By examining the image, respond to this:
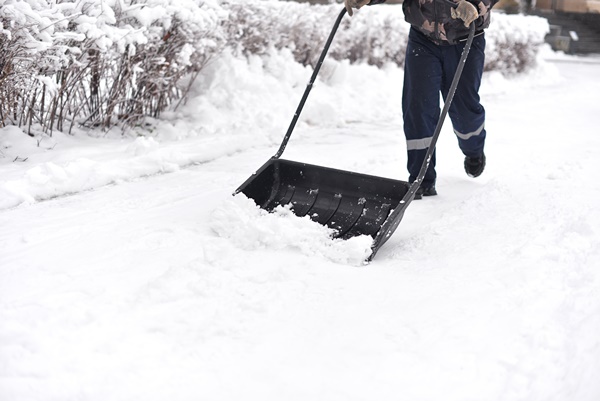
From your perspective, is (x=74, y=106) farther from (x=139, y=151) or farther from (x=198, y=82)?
(x=198, y=82)

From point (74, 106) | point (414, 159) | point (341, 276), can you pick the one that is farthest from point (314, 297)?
point (74, 106)

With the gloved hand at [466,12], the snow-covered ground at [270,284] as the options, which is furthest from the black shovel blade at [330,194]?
the gloved hand at [466,12]

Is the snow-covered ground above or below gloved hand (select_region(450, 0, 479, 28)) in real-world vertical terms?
below

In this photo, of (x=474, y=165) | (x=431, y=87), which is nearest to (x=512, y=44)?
(x=474, y=165)

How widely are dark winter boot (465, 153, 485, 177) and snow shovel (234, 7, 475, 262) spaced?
1.14 metres

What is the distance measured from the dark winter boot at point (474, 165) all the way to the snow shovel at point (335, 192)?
1.14 m

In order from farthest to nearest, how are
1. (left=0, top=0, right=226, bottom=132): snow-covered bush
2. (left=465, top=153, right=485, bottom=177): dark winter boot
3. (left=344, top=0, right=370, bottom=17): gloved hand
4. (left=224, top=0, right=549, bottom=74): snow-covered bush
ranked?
(left=224, top=0, right=549, bottom=74): snow-covered bush, (left=465, top=153, right=485, bottom=177): dark winter boot, (left=0, top=0, right=226, bottom=132): snow-covered bush, (left=344, top=0, right=370, bottom=17): gloved hand

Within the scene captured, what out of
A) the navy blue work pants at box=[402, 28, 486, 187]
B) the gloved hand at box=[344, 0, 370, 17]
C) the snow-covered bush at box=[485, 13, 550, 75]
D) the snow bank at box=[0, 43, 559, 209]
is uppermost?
the gloved hand at box=[344, 0, 370, 17]

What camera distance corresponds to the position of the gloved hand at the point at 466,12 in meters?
3.94

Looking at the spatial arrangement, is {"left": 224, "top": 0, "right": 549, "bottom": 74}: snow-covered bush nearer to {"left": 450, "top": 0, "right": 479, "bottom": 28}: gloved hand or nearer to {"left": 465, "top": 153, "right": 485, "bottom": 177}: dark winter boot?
{"left": 465, "top": 153, "right": 485, "bottom": 177}: dark winter boot

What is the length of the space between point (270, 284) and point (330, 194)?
1.04 m

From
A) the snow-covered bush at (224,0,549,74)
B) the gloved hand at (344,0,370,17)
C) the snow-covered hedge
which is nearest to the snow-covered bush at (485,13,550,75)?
the snow-covered bush at (224,0,549,74)

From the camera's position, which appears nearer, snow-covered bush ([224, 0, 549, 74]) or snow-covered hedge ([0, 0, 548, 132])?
snow-covered hedge ([0, 0, 548, 132])

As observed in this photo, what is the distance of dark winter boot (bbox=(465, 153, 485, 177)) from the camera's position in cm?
499
